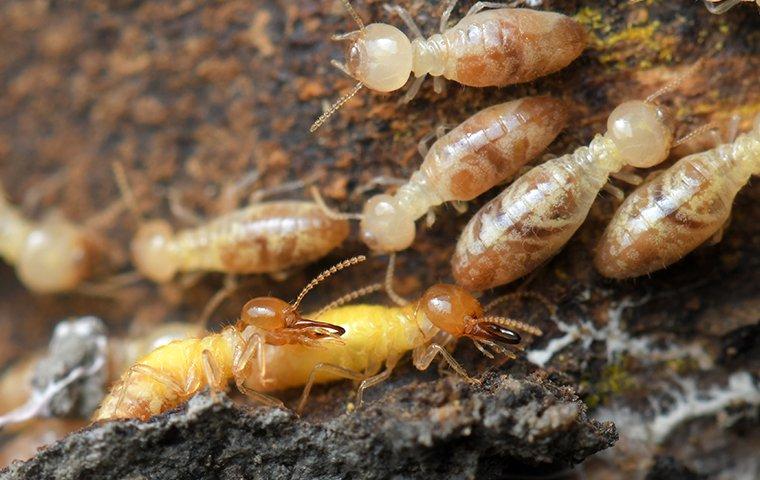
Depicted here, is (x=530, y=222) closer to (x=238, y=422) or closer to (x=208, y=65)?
(x=238, y=422)

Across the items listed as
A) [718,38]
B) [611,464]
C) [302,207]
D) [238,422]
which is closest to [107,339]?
[302,207]

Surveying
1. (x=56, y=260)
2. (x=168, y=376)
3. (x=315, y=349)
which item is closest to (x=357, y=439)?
(x=315, y=349)

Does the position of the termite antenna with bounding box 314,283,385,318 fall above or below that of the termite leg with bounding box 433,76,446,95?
below

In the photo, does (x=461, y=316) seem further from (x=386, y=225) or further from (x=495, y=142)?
(x=495, y=142)

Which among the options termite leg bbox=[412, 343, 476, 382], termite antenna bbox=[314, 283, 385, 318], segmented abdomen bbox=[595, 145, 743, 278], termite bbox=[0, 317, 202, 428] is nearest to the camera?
segmented abdomen bbox=[595, 145, 743, 278]

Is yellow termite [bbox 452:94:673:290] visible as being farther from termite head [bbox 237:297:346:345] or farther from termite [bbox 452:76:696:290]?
termite head [bbox 237:297:346:345]

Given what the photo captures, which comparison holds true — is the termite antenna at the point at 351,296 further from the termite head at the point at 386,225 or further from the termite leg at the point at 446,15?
the termite leg at the point at 446,15

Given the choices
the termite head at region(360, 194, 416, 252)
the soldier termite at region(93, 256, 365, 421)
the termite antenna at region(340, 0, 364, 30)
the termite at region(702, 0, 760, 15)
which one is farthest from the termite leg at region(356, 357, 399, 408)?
the termite at region(702, 0, 760, 15)
